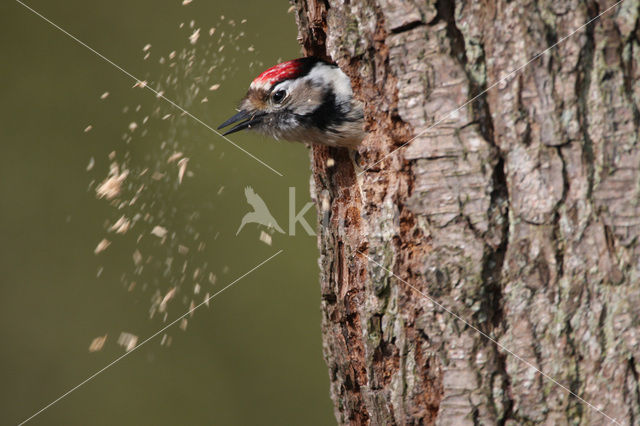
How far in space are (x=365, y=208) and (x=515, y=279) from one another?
280 millimetres

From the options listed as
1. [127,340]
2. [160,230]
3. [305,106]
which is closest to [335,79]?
[305,106]

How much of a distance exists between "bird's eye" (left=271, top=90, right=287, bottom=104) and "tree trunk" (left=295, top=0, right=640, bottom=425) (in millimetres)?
491

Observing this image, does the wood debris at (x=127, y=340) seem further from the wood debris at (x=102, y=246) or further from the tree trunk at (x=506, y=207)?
the tree trunk at (x=506, y=207)

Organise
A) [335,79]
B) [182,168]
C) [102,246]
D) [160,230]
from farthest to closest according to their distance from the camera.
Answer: [102,246]
[182,168]
[160,230]
[335,79]

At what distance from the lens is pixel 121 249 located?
3199mm

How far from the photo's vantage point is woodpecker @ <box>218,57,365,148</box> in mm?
1446

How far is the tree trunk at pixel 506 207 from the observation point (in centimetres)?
94

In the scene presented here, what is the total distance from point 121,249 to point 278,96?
1842mm

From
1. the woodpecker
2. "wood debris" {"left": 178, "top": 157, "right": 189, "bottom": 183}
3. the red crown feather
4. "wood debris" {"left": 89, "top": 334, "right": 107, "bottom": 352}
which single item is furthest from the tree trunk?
"wood debris" {"left": 89, "top": 334, "right": 107, "bottom": 352}

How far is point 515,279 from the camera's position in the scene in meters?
0.99

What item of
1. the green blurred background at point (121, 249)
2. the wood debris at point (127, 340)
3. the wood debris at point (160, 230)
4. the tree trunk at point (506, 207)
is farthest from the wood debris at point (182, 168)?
the tree trunk at point (506, 207)

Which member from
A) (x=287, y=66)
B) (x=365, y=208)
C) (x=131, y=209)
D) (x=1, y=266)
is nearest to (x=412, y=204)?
(x=365, y=208)

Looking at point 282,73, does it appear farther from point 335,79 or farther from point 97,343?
point 97,343

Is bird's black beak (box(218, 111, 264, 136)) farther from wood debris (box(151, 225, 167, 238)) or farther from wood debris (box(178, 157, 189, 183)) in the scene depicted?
wood debris (box(178, 157, 189, 183))
